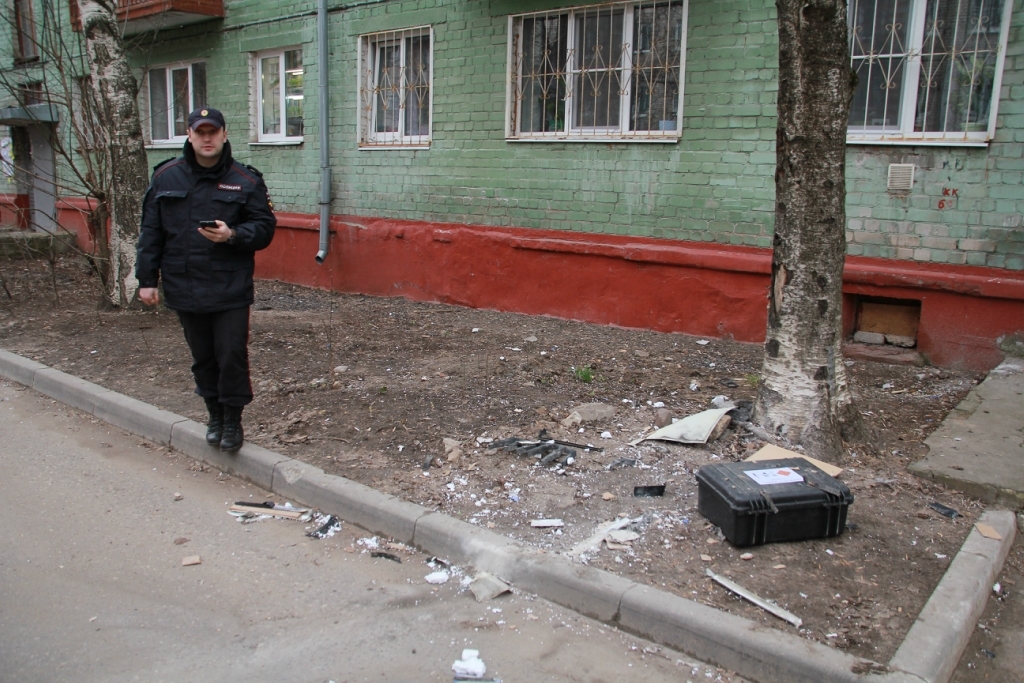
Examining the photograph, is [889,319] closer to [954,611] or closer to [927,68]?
[927,68]

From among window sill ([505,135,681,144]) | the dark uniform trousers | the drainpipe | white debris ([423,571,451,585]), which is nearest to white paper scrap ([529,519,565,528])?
white debris ([423,571,451,585])

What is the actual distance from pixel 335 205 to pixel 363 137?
3.42 ft

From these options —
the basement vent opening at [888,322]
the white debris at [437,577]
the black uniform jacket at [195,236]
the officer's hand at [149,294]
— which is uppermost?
the black uniform jacket at [195,236]

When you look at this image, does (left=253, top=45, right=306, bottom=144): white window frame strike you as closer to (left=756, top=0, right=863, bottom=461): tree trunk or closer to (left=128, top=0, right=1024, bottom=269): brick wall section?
(left=128, top=0, right=1024, bottom=269): brick wall section

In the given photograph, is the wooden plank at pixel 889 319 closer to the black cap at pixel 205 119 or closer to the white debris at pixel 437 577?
the white debris at pixel 437 577

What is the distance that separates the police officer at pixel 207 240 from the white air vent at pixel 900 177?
5220 millimetres

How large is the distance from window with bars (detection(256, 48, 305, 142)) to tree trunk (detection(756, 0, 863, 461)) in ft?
28.6

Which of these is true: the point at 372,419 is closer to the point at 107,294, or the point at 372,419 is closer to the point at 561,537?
the point at 561,537

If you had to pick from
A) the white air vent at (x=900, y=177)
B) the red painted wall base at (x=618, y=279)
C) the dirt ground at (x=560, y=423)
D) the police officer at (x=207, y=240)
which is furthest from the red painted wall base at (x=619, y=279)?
the police officer at (x=207, y=240)

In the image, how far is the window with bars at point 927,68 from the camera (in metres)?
6.66

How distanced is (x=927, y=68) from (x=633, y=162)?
9.01 ft

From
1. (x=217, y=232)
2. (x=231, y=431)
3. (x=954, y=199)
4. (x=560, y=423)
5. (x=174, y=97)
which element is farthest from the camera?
(x=174, y=97)

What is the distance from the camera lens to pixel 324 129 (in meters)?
11.2

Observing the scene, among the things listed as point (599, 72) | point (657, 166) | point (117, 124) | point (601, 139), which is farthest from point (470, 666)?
point (117, 124)
